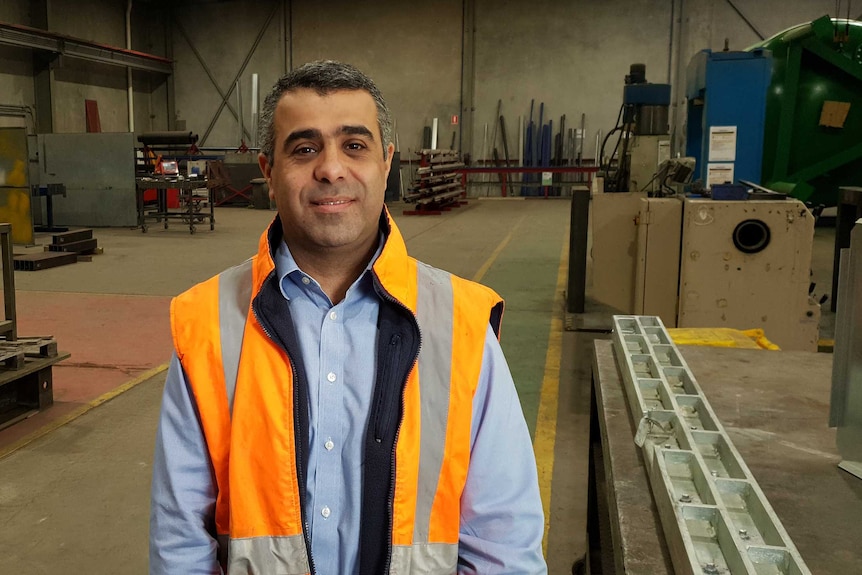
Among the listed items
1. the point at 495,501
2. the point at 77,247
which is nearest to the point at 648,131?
the point at 495,501

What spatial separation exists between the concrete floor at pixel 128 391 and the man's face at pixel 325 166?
173cm

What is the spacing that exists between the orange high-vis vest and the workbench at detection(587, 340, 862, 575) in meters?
0.33

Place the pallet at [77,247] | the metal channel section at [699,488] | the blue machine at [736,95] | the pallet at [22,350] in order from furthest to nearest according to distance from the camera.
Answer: the pallet at [77,247]
the blue machine at [736,95]
the pallet at [22,350]
the metal channel section at [699,488]

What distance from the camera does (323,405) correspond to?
130 cm

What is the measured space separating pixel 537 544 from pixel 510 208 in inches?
568

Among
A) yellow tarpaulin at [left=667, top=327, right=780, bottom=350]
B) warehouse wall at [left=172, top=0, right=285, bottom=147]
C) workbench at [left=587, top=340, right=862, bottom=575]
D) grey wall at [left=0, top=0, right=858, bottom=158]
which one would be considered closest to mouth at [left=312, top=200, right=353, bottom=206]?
workbench at [left=587, top=340, right=862, bottom=575]

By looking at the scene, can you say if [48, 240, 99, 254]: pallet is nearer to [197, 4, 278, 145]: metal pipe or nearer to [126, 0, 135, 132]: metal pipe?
[126, 0, 135, 132]: metal pipe

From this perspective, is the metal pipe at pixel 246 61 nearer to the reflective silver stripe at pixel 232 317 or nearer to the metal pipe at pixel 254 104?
the metal pipe at pixel 254 104

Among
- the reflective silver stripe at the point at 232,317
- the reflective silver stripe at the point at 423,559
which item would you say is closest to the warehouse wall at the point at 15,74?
the reflective silver stripe at the point at 232,317

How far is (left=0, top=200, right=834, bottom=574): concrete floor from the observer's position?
2.78 meters

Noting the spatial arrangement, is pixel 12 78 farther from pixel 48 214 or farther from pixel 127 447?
pixel 127 447

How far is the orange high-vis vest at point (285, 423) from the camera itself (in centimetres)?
125

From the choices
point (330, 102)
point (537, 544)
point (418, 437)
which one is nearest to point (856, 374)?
point (537, 544)

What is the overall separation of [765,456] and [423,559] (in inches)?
29.6
